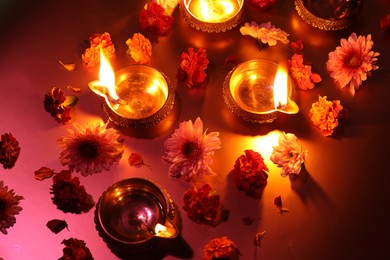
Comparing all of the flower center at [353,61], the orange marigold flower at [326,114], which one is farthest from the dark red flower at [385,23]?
the orange marigold flower at [326,114]

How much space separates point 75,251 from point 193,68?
1.58 ft

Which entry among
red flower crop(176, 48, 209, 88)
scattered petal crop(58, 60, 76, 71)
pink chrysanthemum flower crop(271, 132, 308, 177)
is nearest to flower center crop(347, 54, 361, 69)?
pink chrysanthemum flower crop(271, 132, 308, 177)

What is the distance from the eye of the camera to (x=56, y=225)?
3.47 feet

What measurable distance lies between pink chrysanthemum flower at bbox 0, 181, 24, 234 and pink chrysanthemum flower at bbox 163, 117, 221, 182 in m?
0.34

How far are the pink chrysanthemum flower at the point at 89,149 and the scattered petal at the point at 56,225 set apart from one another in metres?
0.11

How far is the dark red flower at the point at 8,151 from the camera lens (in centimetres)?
112

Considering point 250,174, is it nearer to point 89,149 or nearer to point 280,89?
point 280,89

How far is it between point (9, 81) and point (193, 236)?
0.59m

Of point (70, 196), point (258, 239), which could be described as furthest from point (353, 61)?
point (70, 196)

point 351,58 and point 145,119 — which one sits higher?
point 351,58

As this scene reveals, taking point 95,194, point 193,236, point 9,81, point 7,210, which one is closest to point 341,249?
point 193,236

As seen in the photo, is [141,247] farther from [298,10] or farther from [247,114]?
[298,10]

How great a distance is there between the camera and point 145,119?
3.60 ft

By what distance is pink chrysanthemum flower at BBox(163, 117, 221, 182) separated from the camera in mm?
1078
